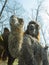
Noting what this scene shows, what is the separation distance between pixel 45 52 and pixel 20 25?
78 cm

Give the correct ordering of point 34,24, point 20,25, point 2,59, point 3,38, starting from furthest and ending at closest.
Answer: point 2,59 < point 3,38 < point 34,24 < point 20,25

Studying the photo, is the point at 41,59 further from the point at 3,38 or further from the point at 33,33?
the point at 3,38

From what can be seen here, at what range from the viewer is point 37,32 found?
5.43 metres

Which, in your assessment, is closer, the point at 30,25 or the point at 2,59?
the point at 30,25

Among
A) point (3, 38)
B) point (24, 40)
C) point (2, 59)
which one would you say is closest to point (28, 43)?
point (24, 40)

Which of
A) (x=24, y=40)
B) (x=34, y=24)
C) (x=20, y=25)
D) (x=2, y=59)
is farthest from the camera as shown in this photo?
(x=2, y=59)

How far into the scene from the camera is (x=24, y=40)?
5.14m

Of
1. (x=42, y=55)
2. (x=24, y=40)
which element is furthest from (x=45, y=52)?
(x=24, y=40)

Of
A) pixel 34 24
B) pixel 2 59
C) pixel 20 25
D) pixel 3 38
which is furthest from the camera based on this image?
pixel 2 59

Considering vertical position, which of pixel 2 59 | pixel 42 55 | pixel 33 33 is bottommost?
pixel 2 59

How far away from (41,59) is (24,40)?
0.42 meters

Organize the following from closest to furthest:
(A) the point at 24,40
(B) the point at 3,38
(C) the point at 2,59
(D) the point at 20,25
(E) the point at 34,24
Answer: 1. (D) the point at 20,25
2. (A) the point at 24,40
3. (E) the point at 34,24
4. (B) the point at 3,38
5. (C) the point at 2,59

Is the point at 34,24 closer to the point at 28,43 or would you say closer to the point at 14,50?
the point at 28,43

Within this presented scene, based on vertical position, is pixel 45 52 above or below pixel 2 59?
above
